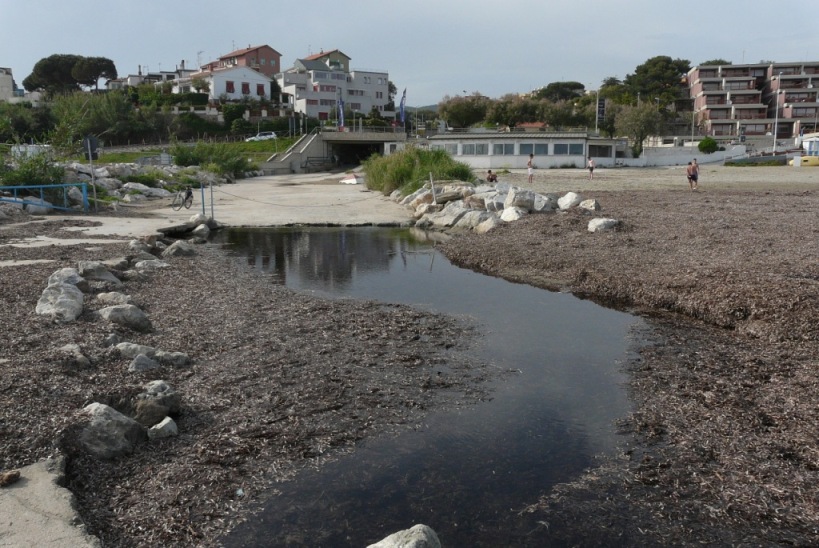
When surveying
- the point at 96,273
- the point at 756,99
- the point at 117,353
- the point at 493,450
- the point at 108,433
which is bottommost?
the point at 493,450

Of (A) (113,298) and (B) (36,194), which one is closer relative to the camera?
(A) (113,298)

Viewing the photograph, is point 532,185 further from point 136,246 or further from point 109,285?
point 109,285

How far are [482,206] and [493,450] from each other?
2102 centimetres

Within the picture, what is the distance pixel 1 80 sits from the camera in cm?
11475

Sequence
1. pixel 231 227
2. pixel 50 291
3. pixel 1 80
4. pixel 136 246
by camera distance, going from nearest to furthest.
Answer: pixel 50 291 → pixel 136 246 → pixel 231 227 → pixel 1 80

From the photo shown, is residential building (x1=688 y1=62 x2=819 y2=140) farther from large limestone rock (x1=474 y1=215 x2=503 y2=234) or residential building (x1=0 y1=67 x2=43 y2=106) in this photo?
residential building (x1=0 y1=67 x2=43 y2=106)

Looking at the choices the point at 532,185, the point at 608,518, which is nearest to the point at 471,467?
the point at 608,518

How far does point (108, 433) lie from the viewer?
691 cm

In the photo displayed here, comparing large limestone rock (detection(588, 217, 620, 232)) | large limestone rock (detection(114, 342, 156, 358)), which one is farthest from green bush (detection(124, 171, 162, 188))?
large limestone rock (detection(114, 342, 156, 358))

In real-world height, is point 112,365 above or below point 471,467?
above

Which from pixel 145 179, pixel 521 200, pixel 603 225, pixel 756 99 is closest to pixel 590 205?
pixel 521 200

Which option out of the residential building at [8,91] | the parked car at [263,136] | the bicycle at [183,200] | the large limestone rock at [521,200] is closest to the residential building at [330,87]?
the parked car at [263,136]

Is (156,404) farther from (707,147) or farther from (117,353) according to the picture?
(707,147)

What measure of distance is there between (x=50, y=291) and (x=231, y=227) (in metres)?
14.9
